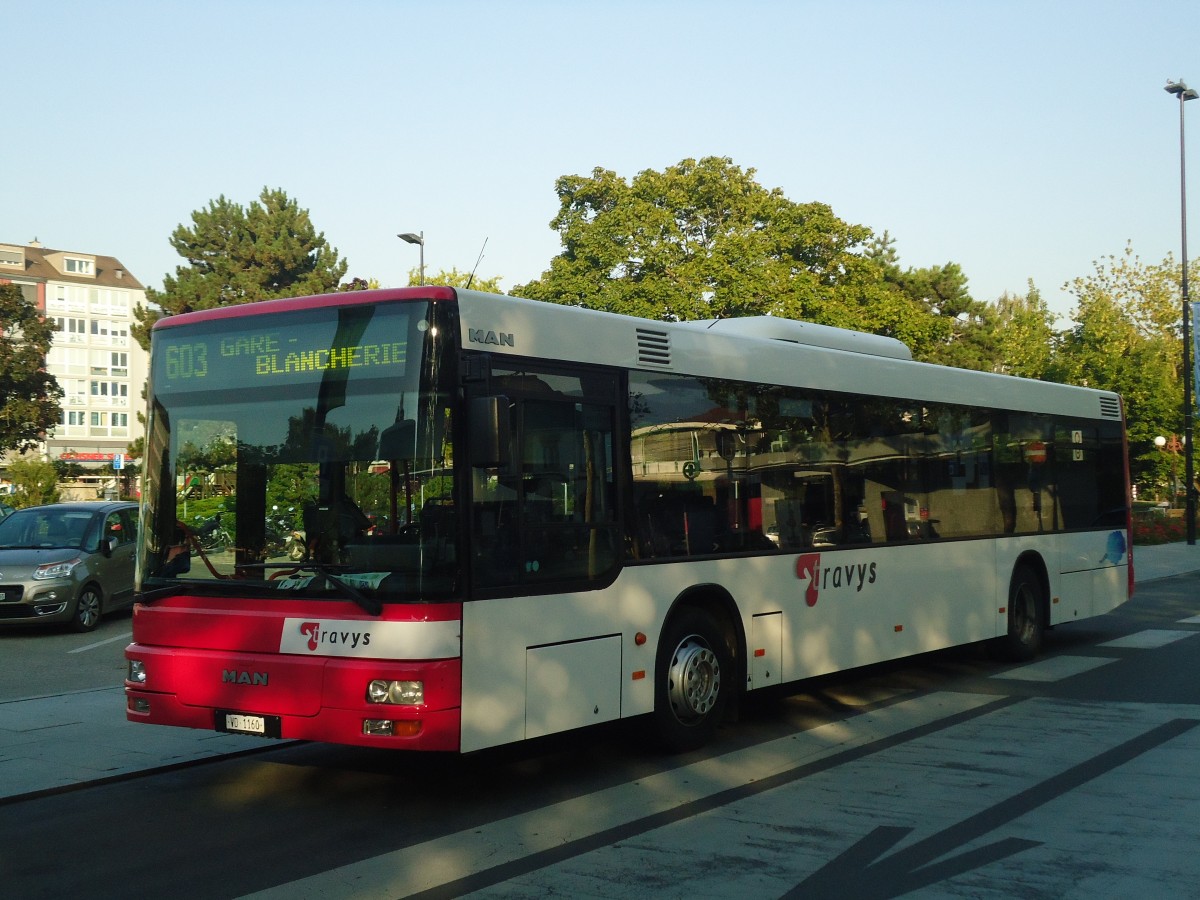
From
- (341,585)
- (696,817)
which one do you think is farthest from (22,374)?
(696,817)

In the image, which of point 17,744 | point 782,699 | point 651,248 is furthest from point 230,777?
point 651,248

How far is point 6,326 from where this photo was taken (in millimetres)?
55312

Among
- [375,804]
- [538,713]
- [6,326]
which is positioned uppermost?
[6,326]

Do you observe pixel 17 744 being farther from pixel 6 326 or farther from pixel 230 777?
pixel 6 326

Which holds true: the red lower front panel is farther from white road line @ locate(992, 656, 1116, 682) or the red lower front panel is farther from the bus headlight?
white road line @ locate(992, 656, 1116, 682)

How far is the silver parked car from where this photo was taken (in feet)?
51.6

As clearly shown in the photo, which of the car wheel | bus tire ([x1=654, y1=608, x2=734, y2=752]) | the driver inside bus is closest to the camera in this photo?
the driver inside bus

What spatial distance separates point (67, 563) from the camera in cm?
1619

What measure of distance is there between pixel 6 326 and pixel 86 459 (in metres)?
54.3

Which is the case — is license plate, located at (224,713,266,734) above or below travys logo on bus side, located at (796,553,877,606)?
below

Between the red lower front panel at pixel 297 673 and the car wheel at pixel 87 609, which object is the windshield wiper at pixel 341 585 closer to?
the red lower front panel at pixel 297 673

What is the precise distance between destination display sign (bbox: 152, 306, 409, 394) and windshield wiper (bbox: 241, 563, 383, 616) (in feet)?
3.34

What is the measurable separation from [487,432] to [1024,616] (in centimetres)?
864

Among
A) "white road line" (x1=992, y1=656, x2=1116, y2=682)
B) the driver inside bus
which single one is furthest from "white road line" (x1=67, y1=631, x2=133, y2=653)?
"white road line" (x1=992, y1=656, x2=1116, y2=682)
